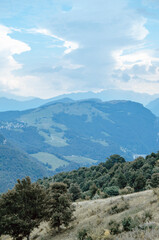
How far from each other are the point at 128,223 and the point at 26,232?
42.9ft

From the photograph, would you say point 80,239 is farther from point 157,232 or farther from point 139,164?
point 139,164

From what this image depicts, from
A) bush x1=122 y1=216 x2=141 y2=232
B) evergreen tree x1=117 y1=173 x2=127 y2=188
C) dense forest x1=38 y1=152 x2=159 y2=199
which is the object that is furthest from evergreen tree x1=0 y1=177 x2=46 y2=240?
evergreen tree x1=117 y1=173 x2=127 y2=188

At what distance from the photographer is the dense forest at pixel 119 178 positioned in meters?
53.7

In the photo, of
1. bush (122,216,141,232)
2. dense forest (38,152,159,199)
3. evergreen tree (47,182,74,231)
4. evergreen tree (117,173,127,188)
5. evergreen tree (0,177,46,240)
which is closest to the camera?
bush (122,216,141,232)

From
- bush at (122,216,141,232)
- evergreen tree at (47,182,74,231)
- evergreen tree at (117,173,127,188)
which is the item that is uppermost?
evergreen tree at (117,173,127,188)

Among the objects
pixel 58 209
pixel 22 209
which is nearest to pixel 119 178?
pixel 58 209

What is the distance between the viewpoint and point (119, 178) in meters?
68.0

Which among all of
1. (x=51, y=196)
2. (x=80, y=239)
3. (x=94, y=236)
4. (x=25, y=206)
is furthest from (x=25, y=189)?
(x=94, y=236)

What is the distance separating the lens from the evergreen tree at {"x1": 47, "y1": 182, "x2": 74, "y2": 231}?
92.2 ft

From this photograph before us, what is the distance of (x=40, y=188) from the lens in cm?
2808

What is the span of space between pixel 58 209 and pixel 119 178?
1662 inches

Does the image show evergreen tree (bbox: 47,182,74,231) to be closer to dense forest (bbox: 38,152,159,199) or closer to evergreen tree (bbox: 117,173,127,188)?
dense forest (bbox: 38,152,159,199)

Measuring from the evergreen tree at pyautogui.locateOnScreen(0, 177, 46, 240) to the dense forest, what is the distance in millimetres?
23482

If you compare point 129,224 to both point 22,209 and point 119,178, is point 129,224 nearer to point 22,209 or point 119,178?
point 22,209
